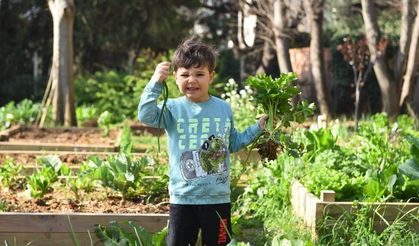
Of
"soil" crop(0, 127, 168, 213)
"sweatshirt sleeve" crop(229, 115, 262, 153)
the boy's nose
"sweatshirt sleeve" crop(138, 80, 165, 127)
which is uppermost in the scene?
the boy's nose

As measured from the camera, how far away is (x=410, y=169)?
4.73 meters

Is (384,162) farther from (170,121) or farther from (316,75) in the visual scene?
(316,75)

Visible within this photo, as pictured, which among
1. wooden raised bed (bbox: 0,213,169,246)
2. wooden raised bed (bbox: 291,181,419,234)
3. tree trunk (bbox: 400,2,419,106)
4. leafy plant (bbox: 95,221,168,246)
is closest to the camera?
leafy plant (bbox: 95,221,168,246)

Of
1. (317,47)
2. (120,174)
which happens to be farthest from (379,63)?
(120,174)

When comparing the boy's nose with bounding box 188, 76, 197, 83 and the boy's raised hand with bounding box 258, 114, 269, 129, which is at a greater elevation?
the boy's nose with bounding box 188, 76, 197, 83

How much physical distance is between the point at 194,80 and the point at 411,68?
39.3 feet

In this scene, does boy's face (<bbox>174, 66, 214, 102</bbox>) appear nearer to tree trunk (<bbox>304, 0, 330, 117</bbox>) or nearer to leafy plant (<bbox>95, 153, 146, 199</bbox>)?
leafy plant (<bbox>95, 153, 146, 199</bbox>)

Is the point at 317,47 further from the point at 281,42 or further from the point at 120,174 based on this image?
the point at 120,174

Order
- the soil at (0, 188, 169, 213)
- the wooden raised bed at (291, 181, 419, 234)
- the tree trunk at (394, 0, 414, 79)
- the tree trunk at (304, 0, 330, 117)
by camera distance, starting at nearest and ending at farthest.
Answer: the wooden raised bed at (291, 181, 419, 234), the soil at (0, 188, 169, 213), the tree trunk at (394, 0, 414, 79), the tree trunk at (304, 0, 330, 117)

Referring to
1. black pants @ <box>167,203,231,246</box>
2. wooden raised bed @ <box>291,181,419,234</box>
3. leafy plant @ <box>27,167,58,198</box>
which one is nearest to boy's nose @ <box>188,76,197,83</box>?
black pants @ <box>167,203,231,246</box>

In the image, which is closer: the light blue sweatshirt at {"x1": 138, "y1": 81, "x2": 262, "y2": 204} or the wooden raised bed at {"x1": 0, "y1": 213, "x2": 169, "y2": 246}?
the light blue sweatshirt at {"x1": 138, "y1": 81, "x2": 262, "y2": 204}

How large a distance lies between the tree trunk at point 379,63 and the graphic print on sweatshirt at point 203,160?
11.4m

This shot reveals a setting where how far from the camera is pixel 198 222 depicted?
3711mm

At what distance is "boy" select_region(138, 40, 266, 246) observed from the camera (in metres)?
3.58
